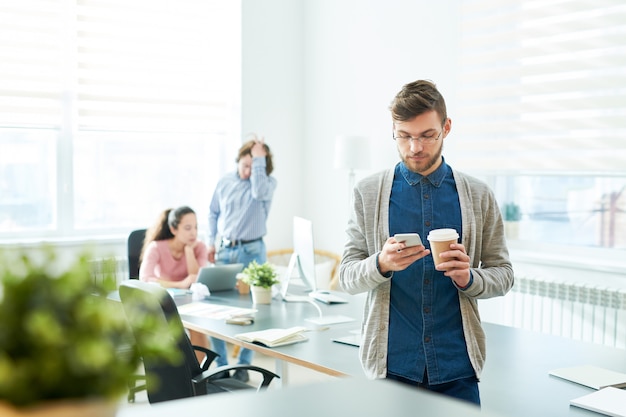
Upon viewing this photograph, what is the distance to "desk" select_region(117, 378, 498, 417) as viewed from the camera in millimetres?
859

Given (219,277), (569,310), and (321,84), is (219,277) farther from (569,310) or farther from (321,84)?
(321,84)

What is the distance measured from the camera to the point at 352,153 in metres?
5.65

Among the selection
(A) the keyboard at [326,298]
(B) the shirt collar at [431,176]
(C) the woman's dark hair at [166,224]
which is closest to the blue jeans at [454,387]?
(B) the shirt collar at [431,176]

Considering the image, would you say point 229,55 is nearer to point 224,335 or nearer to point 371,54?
point 371,54

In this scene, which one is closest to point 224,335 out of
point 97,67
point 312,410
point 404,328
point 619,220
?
point 404,328

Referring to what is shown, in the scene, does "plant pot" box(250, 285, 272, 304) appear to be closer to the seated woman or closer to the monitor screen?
the monitor screen

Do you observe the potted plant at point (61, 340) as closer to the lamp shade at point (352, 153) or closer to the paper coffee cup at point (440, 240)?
the paper coffee cup at point (440, 240)

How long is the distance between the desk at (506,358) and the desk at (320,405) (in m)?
1.39

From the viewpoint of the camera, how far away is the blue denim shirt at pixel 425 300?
2.15m

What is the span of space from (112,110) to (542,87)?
319 centimetres

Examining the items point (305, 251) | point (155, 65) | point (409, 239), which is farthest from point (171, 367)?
point (155, 65)

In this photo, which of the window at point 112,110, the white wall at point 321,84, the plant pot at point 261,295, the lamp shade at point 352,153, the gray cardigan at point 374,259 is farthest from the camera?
the white wall at point 321,84

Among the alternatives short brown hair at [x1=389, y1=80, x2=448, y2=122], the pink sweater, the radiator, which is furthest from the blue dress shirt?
short brown hair at [x1=389, y1=80, x2=448, y2=122]

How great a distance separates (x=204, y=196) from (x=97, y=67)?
142 cm
